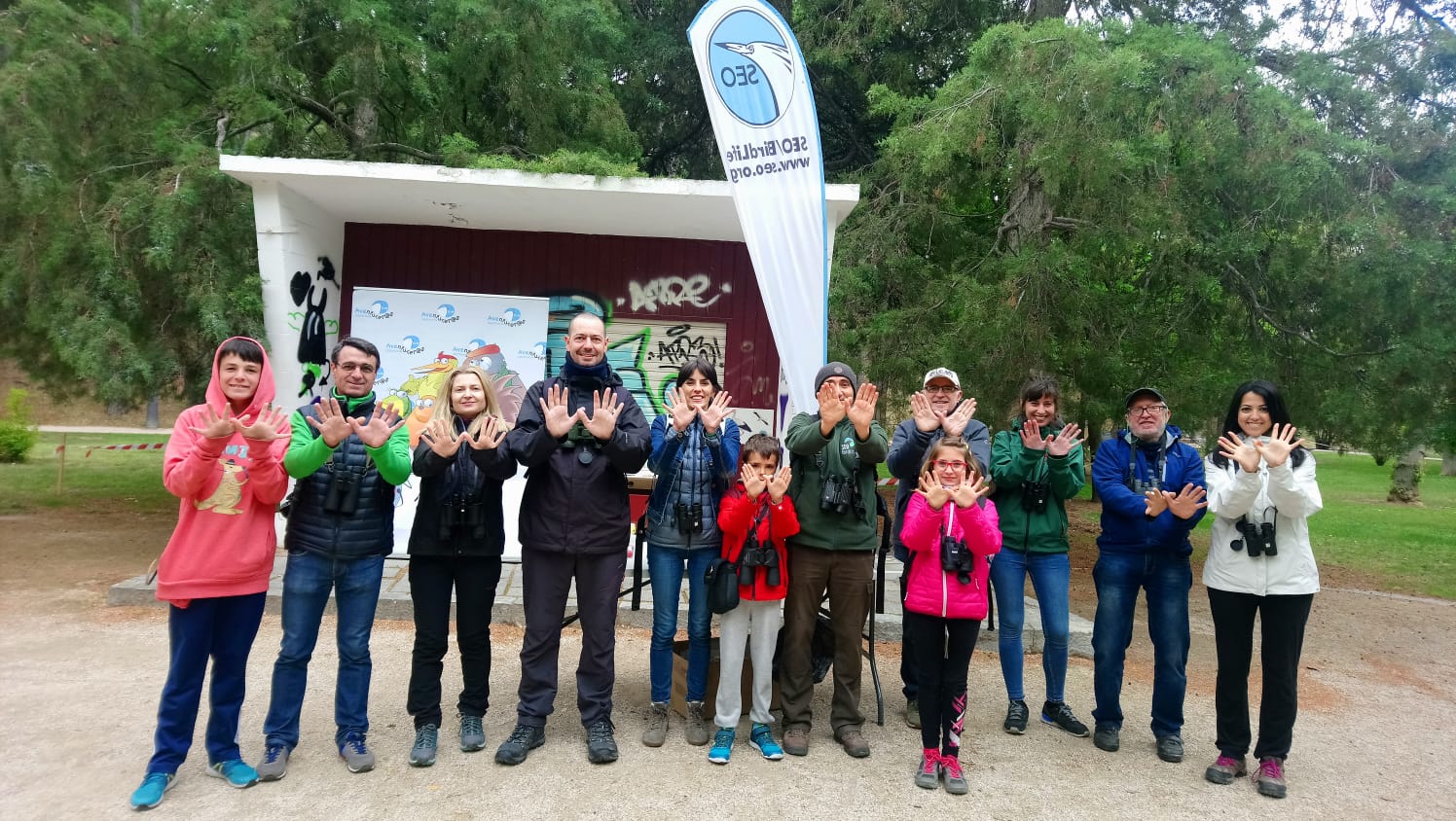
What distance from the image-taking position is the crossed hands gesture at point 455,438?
3.84 metres

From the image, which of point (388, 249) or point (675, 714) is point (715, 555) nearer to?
point (675, 714)

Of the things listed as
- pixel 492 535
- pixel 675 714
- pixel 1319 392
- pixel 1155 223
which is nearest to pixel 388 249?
pixel 492 535

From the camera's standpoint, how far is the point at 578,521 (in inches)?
157

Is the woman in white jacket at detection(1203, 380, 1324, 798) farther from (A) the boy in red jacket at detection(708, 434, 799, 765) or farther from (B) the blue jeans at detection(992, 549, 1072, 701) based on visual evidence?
(A) the boy in red jacket at detection(708, 434, 799, 765)

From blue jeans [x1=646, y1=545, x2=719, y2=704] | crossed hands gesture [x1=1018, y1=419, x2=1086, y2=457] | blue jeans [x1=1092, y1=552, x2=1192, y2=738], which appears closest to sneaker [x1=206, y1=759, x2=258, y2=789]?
blue jeans [x1=646, y1=545, x2=719, y2=704]

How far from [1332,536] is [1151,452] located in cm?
1302

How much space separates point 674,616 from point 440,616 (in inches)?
46.1

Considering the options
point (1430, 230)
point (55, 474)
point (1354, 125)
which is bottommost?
point (55, 474)

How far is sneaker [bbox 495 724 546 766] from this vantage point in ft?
12.7

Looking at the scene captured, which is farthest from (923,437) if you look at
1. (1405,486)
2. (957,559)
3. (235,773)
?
(1405,486)

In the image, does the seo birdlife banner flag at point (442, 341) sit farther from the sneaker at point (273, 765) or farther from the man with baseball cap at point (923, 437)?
the man with baseball cap at point (923, 437)

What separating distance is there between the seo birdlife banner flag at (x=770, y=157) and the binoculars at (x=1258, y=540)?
2.50m

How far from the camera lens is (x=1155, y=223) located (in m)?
6.86

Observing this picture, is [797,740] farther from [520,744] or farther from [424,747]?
[424,747]
